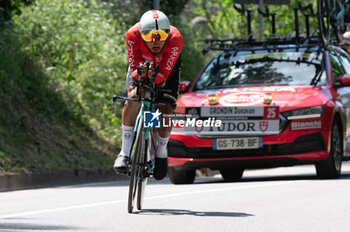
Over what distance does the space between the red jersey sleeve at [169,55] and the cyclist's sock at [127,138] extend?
56 cm

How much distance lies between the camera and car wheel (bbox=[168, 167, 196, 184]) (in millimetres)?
12734

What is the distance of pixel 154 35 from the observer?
8.32 metres

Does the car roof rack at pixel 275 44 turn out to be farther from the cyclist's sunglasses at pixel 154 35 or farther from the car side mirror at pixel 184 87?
the cyclist's sunglasses at pixel 154 35

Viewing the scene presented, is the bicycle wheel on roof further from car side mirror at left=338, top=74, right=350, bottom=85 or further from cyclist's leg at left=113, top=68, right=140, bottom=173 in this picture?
cyclist's leg at left=113, top=68, right=140, bottom=173

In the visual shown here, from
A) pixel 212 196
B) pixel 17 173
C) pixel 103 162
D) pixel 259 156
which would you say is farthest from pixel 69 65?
pixel 212 196

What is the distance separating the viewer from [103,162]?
52.0 ft

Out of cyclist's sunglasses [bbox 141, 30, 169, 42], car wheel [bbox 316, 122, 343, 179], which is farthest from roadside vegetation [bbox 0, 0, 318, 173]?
cyclist's sunglasses [bbox 141, 30, 169, 42]

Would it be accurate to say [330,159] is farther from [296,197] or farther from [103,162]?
[103,162]

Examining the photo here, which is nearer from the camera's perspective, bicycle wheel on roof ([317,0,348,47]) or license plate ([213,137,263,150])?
license plate ([213,137,263,150])

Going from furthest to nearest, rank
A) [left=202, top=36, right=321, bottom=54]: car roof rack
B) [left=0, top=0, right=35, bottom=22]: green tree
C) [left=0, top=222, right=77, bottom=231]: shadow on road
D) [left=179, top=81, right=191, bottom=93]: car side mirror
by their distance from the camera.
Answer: [left=0, top=0, right=35, bottom=22]: green tree < [left=202, top=36, right=321, bottom=54]: car roof rack < [left=179, top=81, right=191, bottom=93]: car side mirror < [left=0, top=222, right=77, bottom=231]: shadow on road

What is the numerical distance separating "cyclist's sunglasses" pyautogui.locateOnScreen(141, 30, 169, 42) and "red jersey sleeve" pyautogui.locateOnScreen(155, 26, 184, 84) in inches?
5.0

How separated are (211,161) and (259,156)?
0.64m

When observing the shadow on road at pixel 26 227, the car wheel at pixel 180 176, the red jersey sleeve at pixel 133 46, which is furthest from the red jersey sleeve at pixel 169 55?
the car wheel at pixel 180 176

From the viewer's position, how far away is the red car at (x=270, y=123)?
11.9 m
